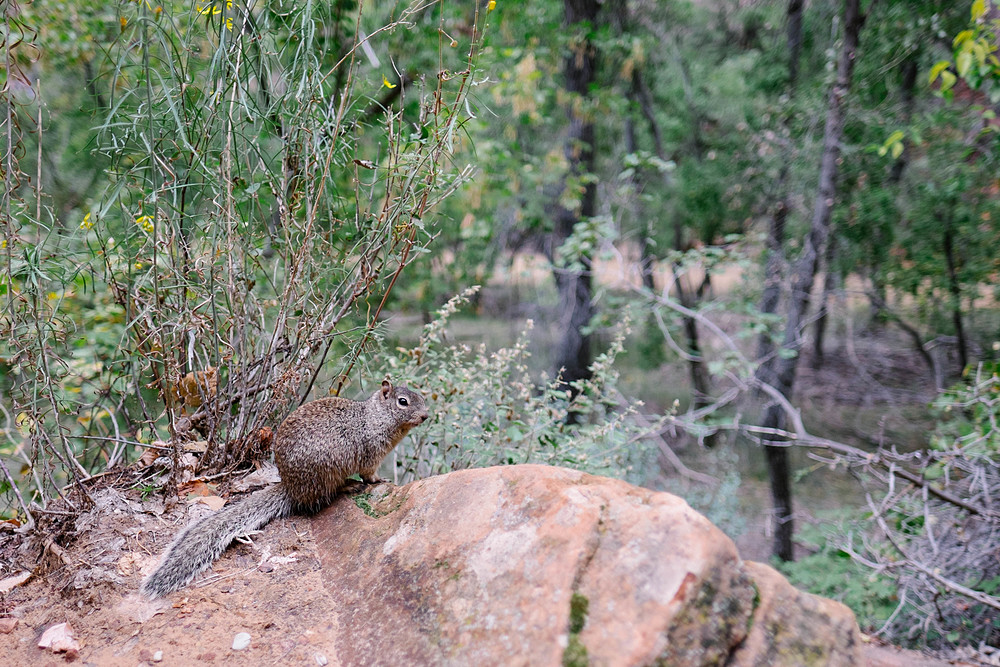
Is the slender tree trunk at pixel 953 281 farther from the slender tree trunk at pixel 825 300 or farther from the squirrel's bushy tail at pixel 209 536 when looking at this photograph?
the squirrel's bushy tail at pixel 209 536

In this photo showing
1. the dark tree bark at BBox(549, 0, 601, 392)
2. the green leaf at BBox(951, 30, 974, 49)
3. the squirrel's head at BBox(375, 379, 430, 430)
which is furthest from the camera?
the dark tree bark at BBox(549, 0, 601, 392)

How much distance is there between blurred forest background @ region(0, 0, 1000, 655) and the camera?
2887mm

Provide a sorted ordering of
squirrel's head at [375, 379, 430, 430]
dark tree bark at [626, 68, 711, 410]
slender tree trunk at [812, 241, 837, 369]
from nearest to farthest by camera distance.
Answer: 1. squirrel's head at [375, 379, 430, 430]
2. slender tree trunk at [812, 241, 837, 369]
3. dark tree bark at [626, 68, 711, 410]

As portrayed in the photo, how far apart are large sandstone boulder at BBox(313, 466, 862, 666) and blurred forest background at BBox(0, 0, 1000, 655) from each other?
4.01ft

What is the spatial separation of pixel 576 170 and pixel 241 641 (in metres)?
7.32

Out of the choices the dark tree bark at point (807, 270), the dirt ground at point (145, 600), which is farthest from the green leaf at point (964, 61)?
the dirt ground at point (145, 600)

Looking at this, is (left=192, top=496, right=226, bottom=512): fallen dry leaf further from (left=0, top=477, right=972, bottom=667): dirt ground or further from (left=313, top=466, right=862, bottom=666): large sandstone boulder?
(left=313, top=466, right=862, bottom=666): large sandstone boulder

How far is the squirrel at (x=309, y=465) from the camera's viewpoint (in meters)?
2.48

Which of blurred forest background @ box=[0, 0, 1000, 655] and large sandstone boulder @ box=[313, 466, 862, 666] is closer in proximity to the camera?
large sandstone boulder @ box=[313, 466, 862, 666]

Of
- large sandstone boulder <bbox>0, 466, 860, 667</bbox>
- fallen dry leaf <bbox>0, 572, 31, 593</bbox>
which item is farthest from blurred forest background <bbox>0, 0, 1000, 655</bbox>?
large sandstone boulder <bbox>0, 466, 860, 667</bbox>

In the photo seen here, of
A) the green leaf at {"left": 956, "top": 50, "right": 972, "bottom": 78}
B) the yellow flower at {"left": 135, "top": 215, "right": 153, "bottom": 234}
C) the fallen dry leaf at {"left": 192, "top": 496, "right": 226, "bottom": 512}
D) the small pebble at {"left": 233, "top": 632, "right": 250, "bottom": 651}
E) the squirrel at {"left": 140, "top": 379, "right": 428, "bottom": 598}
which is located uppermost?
the green leaf at {"left": 956, "top": 50, "right": 972, "bottom": 78}

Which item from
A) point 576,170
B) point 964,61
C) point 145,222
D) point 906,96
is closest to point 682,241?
point 576,170

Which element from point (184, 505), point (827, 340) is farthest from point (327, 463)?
point (827, 340)

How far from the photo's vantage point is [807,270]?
684cm
